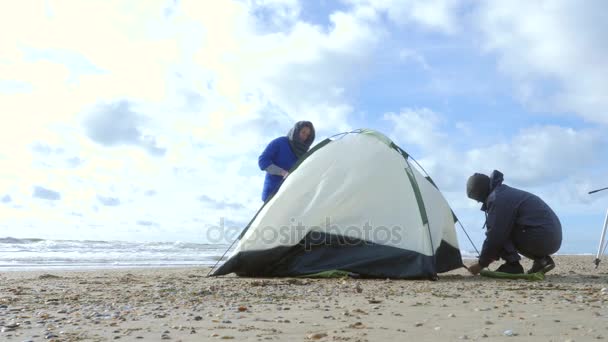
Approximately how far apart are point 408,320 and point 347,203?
3017mm

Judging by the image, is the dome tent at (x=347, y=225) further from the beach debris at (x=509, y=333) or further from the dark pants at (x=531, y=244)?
the beach debris at (x=509, y=333)

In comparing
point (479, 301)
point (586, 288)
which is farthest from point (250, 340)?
point (586, 288)

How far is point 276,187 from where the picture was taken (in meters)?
6.68

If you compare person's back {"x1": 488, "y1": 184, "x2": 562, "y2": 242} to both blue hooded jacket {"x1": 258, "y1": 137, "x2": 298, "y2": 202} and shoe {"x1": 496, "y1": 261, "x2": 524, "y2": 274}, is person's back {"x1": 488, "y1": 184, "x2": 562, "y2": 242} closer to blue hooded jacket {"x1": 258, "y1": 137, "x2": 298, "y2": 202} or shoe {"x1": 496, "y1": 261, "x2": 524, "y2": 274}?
shoe {"x1": 496, "y1": 261, "x2": 524, "y2": 274}

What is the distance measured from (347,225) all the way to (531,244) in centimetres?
188

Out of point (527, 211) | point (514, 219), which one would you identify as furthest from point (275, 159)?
point (527, 211)

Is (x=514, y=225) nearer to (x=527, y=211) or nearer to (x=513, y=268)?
(x=527, y=211)

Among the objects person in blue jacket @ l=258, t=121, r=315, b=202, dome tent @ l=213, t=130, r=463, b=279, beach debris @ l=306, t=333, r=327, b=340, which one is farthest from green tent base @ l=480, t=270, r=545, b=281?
beach debris @ l=306, t=333, r=327, b=340

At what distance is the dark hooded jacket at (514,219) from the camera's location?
6.13 meters

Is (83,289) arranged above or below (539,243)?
below

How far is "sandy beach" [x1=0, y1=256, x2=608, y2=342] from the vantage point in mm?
2994

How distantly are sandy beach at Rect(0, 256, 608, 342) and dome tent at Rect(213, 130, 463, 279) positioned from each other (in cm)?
60

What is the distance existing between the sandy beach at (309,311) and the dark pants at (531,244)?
71cm

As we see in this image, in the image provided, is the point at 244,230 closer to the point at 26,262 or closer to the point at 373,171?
the point at 373,171
